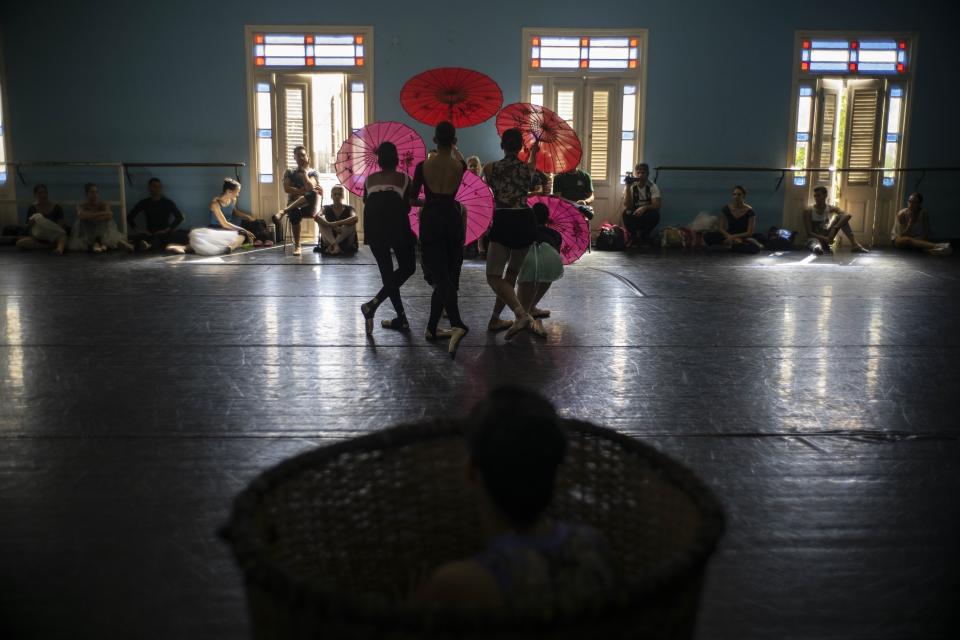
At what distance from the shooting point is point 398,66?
11.0 meters

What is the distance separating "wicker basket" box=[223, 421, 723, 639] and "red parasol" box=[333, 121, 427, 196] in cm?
364

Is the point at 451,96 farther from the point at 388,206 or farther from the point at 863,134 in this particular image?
→ the point at 863,134

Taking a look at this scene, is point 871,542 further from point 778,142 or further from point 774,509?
point 778,142

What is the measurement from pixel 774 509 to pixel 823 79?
407 inches

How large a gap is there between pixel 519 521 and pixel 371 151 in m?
4.44

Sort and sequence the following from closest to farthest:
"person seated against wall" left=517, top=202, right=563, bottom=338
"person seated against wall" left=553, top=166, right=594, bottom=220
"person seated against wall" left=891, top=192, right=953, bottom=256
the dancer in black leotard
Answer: the dancer in black leotard, "person seated against wall" left=517, top=202, right=563, bottom=338, "person seated against wall" left=553, top=166, right=594, bottom=220, "person seated against wall" left=891, top=192, right=953, bottom=256

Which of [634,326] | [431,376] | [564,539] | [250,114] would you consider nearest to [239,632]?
[564,539]

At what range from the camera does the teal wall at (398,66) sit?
1099cm

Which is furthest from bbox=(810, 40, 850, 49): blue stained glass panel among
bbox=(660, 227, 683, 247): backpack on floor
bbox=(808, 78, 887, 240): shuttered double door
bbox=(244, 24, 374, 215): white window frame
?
bbox=(244, 24, 374, 215): white window frame

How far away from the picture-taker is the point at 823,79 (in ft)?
37.3

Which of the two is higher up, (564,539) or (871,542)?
(564,539)

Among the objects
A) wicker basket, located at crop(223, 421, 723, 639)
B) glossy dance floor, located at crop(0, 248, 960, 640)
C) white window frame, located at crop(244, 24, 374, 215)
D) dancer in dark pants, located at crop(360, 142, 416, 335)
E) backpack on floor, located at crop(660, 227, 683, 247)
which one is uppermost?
white window frame, located at crop(244, 24, 374, 215)

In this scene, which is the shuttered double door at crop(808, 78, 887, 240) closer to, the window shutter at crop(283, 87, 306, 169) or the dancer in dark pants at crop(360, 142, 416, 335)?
the window shutter at crop(283, 87, 306, 169)

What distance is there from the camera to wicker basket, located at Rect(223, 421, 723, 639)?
113 centimetres
